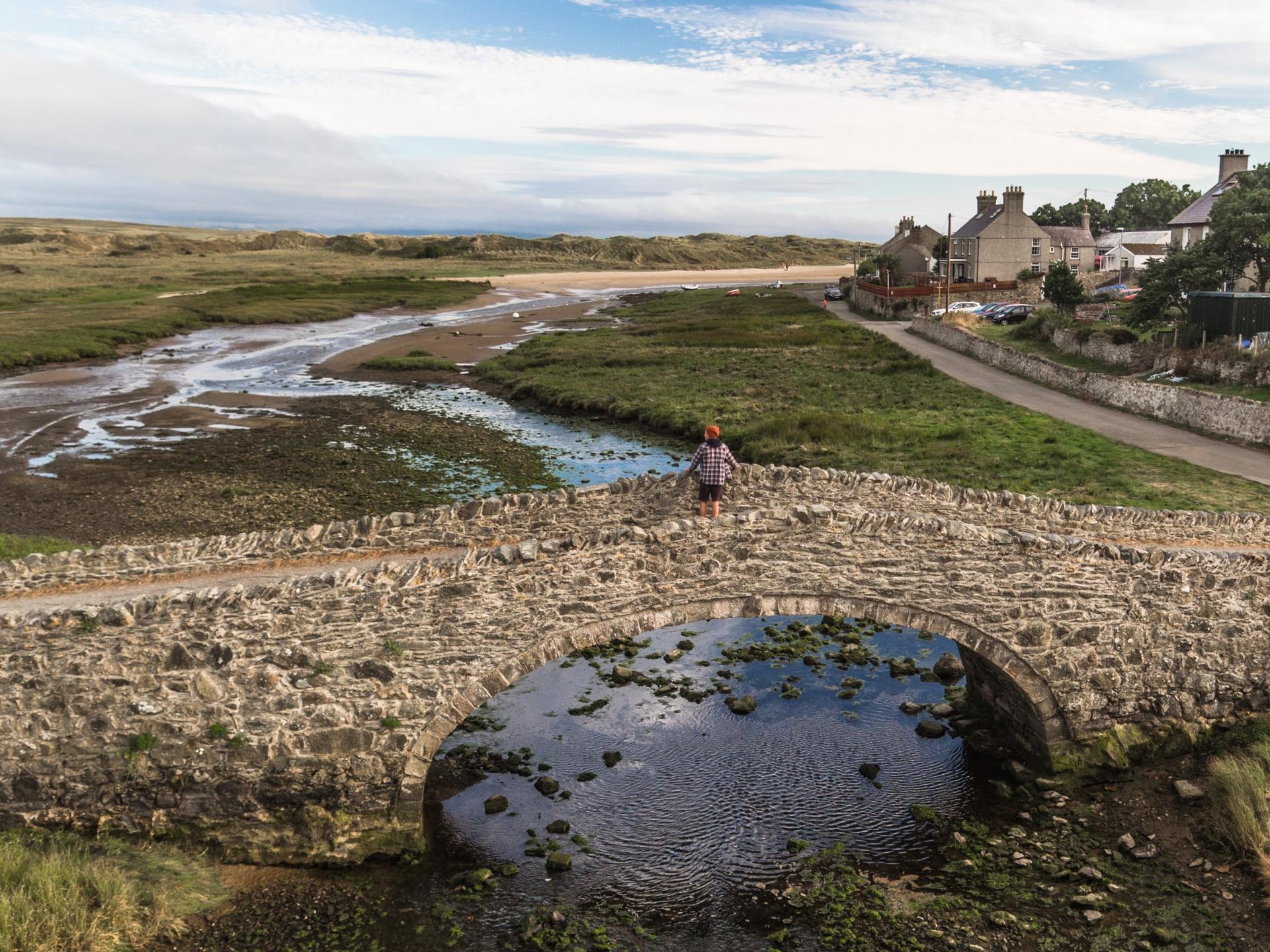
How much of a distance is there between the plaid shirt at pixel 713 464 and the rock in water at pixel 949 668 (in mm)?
6773

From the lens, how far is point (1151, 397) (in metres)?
36.4

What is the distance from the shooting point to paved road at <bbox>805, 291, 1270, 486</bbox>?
29219 mm

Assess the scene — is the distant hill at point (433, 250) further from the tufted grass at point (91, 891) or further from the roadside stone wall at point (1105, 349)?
the tufted grass at point (91, 891)

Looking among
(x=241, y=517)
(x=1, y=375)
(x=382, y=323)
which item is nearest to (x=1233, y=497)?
(x=241, y=517)

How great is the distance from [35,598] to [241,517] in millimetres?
13426

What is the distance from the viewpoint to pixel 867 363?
175ft

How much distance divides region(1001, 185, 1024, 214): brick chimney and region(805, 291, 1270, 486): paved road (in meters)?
29.6

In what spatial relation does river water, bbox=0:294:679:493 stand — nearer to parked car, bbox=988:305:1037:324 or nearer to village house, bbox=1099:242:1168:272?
parked car, bbox=988:305:1037:324

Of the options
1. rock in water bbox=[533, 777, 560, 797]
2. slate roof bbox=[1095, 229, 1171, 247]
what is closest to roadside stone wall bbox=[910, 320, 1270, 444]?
rock in water bbox=[533, 777, 560, 797]

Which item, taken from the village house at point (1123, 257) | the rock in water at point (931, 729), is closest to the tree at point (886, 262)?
the village house at point (1123, 257)

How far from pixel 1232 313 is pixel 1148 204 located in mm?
81409

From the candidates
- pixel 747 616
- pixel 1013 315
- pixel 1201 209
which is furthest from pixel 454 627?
pixel 1201 209

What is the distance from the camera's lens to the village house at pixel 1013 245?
79875 mm

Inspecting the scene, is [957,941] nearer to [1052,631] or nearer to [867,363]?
[1052,631]
